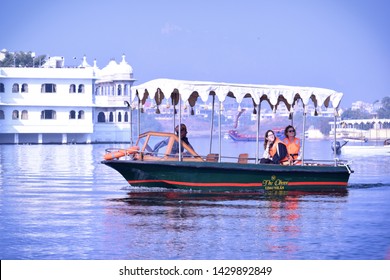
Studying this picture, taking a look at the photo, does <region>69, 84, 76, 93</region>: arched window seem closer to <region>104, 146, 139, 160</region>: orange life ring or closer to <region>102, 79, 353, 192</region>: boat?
<region>102, 79, 353, 192</region>: boat

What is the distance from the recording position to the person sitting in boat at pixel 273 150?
2195cm

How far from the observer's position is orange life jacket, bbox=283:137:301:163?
2239 centimetres

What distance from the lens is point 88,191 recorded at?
24.2 m

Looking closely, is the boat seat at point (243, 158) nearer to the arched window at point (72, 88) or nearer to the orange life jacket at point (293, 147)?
the orange life jacket at point (293, 147)

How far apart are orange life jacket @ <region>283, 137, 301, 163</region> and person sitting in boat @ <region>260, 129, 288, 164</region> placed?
34 centimetres

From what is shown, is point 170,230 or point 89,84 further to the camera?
point 89,84

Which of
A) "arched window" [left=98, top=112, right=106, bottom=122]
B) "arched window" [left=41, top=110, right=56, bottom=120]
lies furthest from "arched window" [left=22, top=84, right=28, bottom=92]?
"arched window" [left=98, top=112, right=106, bottom=122]

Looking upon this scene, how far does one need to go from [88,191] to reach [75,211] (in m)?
5.12

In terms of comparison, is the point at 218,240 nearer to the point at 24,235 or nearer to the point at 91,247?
the point at 91,247

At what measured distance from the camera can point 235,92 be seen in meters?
21.7

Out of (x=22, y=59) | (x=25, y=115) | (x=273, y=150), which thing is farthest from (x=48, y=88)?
(x=273, y=150)
